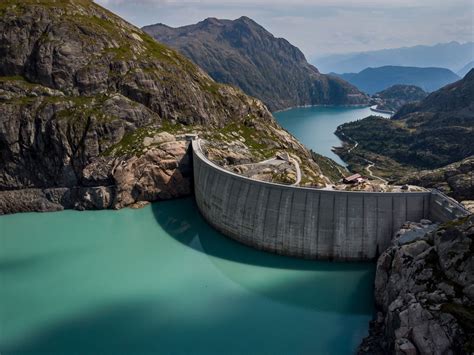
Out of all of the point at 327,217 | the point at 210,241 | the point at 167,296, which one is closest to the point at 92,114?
the point at 210,241

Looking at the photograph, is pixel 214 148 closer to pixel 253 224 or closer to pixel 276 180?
pixel 276 180

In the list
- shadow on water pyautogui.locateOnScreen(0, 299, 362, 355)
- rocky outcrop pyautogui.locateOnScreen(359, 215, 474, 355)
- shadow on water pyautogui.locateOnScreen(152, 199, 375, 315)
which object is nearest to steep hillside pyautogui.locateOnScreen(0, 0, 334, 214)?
shadow on water pyautogui.locateOnScreen(152, 199, 375, 315)

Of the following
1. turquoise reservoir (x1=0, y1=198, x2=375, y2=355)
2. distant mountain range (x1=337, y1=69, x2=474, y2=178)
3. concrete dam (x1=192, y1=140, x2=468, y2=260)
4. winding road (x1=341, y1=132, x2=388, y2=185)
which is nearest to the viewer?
turquoise reservoir (x1=0, y1=198, x2=375, y2=355)

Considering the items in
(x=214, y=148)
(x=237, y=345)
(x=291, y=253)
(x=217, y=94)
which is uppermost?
(x=217, y=94)

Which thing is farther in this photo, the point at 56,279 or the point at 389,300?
the point at 56,279

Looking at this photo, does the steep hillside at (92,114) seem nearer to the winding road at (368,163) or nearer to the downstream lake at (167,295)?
the downstream lake at (167,295)

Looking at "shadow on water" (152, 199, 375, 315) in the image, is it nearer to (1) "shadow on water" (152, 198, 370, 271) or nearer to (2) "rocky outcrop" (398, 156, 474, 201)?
(1) "shadow on water" (152, 198, 370, 271)

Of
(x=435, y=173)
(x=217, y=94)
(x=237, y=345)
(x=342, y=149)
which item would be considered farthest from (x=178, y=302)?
(x=342, y=149)

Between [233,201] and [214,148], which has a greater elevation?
[214,148]
